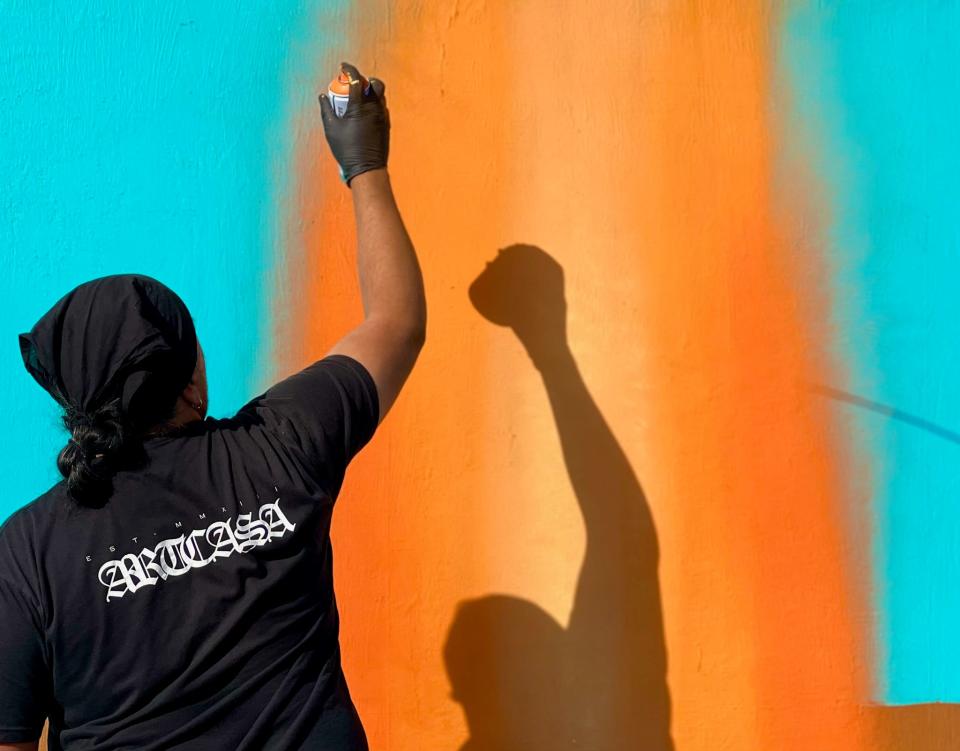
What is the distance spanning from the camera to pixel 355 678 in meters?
2.36

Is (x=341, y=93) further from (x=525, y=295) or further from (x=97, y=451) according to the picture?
(x=97, y=451)

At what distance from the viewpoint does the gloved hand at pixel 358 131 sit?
1799 mm

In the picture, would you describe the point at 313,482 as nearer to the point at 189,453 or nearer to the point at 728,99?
the point at 189,453

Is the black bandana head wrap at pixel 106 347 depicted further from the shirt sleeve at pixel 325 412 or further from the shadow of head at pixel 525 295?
the shadow of head at pixel 525 295

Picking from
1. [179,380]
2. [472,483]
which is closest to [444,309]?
[472,483]

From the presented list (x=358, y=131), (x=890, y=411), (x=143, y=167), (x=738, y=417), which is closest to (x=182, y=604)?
(x=358, y=131)

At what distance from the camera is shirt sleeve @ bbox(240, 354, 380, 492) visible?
4.92ft

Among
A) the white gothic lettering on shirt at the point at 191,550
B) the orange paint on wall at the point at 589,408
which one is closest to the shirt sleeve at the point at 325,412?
the white gothic lettering on shirt at the point at 191,550

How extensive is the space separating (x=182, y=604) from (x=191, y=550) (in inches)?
3.0

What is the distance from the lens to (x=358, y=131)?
1812 mm

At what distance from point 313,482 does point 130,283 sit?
388mm

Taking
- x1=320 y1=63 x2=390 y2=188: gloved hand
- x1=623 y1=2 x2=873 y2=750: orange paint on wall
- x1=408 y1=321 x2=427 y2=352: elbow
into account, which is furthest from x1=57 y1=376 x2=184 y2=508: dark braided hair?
A: x1=623 y1=2 x2=873 y2=750: orange paint on wall

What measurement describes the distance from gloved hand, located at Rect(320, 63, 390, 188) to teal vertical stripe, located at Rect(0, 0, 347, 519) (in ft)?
1.85

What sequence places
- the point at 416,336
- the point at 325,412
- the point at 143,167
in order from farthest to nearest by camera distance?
the point at 143,167 < the point at 416,336 < the point at 325,412
